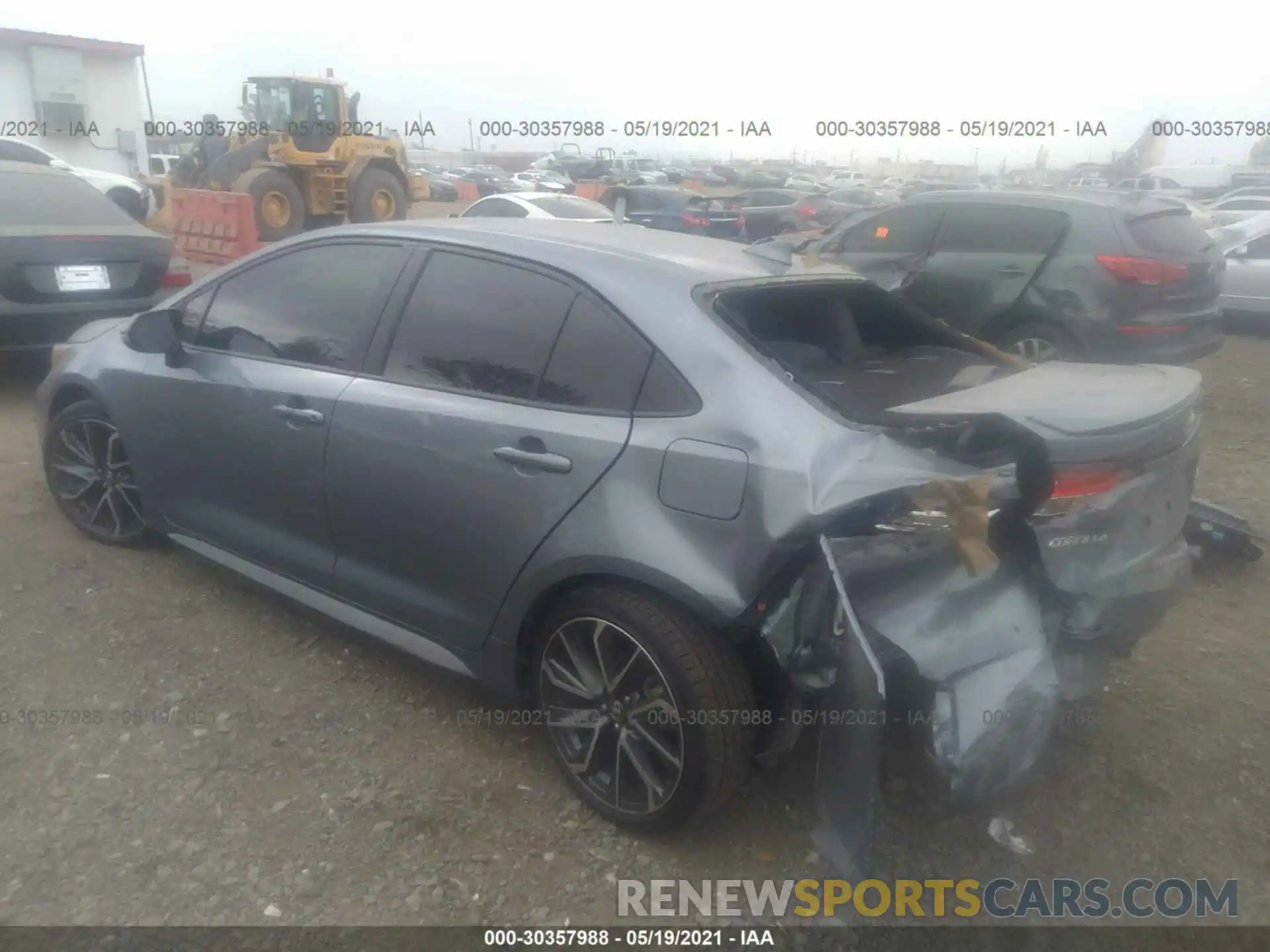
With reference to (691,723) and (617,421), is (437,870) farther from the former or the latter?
(617,421)

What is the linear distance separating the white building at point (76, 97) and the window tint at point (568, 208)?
21.2m

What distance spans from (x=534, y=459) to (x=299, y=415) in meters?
1.00

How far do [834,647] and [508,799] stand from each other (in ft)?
3.62

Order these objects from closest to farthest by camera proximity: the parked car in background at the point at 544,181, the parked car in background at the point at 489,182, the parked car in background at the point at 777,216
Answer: the parked car in background at the point at 777,216 → the parked car in background at the point at 544,181 → the parked car in background at the point at 489,182

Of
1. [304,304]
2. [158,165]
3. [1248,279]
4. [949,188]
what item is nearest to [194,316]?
[304,304]

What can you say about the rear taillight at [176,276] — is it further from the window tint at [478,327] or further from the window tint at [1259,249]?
the window tint at [1259,249]

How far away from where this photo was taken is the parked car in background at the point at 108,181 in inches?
670

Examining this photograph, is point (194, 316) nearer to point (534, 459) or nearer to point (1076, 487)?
point (534, 459)

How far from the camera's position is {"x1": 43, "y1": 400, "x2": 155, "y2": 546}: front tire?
4109 millimetres

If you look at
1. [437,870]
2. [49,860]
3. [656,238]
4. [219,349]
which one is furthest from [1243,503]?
[49,860]

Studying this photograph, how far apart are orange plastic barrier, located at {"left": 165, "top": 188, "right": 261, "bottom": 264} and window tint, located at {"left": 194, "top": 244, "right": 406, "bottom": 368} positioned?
10.4m

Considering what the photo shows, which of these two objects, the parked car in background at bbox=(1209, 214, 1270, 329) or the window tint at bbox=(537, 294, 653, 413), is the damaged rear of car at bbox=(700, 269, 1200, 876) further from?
the parked car in background at bbox=(1209, 214, 1270, 329)

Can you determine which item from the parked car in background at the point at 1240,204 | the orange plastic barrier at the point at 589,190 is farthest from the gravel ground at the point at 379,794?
the orange plastic barrier at the point at 589,190

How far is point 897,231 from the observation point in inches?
313
